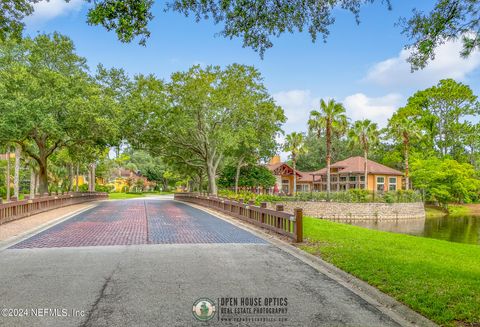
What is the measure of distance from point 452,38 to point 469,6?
2.00ft

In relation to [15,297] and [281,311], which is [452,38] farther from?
[15,297]

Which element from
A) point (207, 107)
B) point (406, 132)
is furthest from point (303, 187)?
point (207, 107)

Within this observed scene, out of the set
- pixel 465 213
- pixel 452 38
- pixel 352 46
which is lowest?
pixel 465 213

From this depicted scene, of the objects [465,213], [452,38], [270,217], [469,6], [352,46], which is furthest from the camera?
[465,213]

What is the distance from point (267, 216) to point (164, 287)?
806cm

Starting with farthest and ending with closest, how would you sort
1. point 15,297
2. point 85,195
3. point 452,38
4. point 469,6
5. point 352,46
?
point 85,195
point 352,46
point 452,38
point 469,6
point 15,297

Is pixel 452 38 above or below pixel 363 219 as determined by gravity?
above

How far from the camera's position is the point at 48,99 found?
25.3 meters

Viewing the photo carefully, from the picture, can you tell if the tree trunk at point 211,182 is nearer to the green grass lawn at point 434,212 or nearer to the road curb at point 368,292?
the road curb at point 368,292

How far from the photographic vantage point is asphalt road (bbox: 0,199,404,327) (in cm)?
489

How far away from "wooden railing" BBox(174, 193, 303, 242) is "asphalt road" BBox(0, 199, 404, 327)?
1.54 meters

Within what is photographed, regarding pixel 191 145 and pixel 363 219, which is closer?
pixel 191 145

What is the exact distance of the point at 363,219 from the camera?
40281 mm

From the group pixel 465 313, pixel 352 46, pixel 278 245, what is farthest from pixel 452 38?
pixel 278 245
